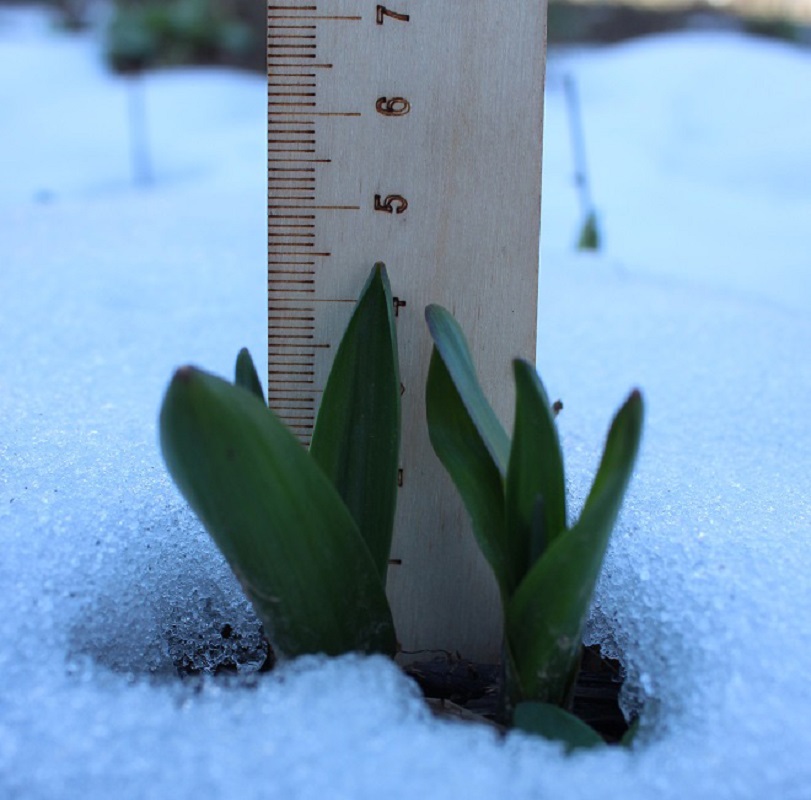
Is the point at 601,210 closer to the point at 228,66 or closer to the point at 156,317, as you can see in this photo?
the point at 156,317

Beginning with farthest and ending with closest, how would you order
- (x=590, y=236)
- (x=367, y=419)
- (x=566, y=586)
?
1. (x=590, y=236)
2. (x=367, y=419)
3. (x=566, y=586)

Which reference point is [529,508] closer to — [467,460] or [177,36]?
[467,460]

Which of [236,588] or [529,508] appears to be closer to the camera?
[529,508]

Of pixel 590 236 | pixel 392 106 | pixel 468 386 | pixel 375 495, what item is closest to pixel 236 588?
pixel 375 495

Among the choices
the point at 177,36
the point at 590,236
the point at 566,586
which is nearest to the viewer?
the point at 566,586

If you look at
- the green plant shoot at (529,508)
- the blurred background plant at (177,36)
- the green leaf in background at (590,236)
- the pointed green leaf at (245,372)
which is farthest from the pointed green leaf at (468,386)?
the blurred background plant at (177,36)

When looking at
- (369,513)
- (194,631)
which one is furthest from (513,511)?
(194,631)

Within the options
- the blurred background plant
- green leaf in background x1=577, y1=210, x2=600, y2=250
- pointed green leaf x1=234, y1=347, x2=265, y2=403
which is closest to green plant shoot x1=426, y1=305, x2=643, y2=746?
pointed green leaf x1=234, y1=347, x2=265, y2=403

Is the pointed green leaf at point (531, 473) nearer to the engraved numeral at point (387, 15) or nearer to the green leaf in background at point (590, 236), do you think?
the engraved numeral at point (387, 15)
